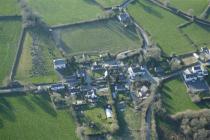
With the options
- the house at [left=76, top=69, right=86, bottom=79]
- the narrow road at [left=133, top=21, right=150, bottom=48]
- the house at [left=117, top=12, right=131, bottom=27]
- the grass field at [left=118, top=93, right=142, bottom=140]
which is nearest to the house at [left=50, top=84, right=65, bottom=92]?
the house at [left=76, top=69, right=86, bottom=79]

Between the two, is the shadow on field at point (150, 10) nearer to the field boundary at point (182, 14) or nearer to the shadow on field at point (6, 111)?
the field boundary at point (182, 14)

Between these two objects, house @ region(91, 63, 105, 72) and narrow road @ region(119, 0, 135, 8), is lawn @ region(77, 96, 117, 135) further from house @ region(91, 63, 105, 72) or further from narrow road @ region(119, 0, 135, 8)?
narrow road @ region(119, 0, 135, 8)

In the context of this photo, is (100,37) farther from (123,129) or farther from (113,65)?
(123,129)

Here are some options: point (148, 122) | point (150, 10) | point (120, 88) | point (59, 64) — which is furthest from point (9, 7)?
point (148, 122)

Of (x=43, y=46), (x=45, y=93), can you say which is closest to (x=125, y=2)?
(x=43, y=46)

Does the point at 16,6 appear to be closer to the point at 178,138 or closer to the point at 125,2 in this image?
the point at 125,2

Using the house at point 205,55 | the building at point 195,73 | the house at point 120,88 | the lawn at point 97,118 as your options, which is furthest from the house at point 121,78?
the house at point 205,55
